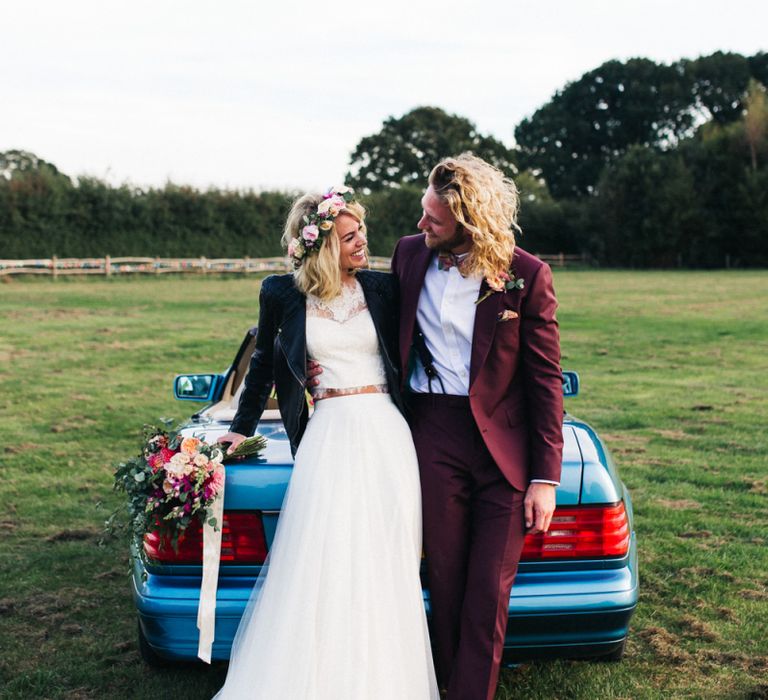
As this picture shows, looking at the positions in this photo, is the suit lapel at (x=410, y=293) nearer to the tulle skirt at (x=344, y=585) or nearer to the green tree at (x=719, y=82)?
the tulle skirt at (x=344, y=585)

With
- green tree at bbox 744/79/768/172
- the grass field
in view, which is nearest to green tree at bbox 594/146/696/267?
green tree at bbox 744/79/768/172

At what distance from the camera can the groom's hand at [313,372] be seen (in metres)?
3.09

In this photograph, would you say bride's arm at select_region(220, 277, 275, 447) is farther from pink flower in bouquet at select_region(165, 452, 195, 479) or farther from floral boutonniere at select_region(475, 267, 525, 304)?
floral boutonniere at select_region(475, 267, 525, 304)

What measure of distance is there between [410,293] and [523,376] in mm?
458

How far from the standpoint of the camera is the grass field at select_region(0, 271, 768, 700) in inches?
143

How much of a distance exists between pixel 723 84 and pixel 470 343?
245ft

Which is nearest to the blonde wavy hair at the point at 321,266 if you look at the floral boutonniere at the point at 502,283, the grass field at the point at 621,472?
the floral boutonniere at the point at 502,283

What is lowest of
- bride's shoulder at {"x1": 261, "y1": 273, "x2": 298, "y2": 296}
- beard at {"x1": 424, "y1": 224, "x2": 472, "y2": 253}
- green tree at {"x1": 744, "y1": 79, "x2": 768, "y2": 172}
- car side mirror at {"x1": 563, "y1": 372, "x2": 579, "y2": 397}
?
car side mirror at {"x1": 563, "y1": 372, "x2": 579, "y2": 397}

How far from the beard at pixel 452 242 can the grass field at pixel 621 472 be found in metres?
1.72

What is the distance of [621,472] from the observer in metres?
6.86

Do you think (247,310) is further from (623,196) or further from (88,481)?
(623,196)

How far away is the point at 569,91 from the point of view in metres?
74.1

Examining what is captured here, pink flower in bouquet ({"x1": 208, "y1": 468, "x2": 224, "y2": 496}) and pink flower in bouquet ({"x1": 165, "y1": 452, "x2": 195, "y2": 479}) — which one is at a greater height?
pink flower in bouquet ({"x1": 165, "y1": 452, "x2": 195, "y2": 479})

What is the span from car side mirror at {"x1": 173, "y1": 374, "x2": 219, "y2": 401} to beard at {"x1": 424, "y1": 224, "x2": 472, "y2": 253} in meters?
1.90
